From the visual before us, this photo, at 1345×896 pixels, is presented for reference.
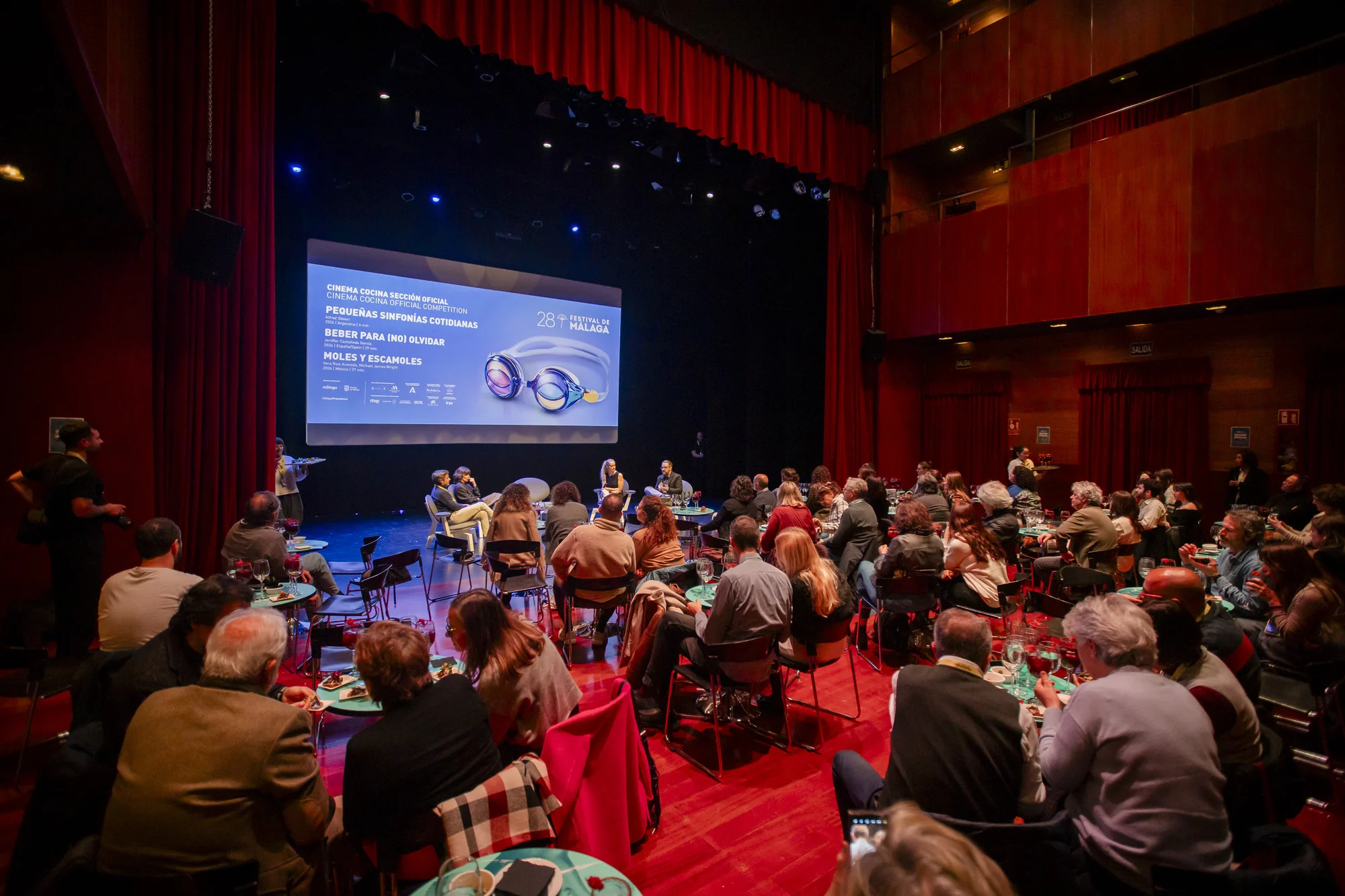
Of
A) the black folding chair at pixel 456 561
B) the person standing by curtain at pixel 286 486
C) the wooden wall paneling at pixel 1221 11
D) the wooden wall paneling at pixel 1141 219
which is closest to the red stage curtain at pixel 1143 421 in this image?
the wooden wall paneling at pixel 1141 219

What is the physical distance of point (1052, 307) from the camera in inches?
353

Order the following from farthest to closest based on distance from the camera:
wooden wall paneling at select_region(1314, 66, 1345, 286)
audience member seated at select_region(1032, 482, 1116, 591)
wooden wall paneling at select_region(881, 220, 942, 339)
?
wooden wall paneling at select_region(881, 220, 942, 339) < wooden wall paneling at select_region(1314, 66, 1345, 286) < audience member seated at select_region(1032, 482, 1116, 591)

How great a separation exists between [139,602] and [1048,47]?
1177cm

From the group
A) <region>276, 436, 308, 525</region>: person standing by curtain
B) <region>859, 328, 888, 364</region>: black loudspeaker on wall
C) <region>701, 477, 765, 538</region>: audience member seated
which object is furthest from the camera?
<region>859, 328, 888, 364</region>: black loudspeaker on wall

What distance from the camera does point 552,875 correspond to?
1530 mm

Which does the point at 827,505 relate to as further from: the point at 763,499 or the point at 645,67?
the point at 645,67

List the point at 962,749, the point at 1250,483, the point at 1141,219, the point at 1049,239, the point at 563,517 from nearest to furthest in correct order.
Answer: the point at 962,749, the point at 563,517, the point at 1250,483, the point at 1141,219, the point at 1049,239

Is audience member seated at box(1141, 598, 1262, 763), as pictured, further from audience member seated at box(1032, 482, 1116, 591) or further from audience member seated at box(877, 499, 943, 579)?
audience member seated at box(1032, 482, 1116, 591)

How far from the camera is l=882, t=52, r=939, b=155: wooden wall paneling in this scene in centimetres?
1025

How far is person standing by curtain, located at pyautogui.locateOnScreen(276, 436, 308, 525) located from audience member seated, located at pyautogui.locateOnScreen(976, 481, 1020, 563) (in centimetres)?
792

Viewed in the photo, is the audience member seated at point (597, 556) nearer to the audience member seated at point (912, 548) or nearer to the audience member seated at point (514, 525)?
the audience member seated at point (514, 525)

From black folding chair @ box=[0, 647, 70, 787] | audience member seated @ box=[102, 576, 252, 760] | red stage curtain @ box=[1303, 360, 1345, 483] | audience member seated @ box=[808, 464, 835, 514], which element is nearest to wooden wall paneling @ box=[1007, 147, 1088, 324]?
red stage curtain @ box=[1303, 360, 1345, 483]

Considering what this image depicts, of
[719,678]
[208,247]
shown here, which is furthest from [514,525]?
[208,247]

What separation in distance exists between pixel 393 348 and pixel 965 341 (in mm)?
9853
